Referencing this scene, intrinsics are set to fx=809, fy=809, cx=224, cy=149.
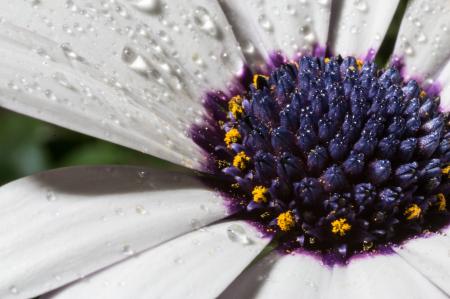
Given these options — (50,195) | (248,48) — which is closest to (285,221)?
(50,195)

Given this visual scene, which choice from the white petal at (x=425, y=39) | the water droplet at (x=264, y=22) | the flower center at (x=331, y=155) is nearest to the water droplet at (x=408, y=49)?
the white petal at (x=425, y=39)

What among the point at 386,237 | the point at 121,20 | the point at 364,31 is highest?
the point at 364,31

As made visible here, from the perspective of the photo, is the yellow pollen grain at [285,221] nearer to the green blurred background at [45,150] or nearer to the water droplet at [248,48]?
the water droplet at [248,48]

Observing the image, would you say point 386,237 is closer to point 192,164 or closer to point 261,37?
point 192,164

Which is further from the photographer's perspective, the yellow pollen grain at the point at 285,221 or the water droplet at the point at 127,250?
the yellow pollen grain at the point at 285,221

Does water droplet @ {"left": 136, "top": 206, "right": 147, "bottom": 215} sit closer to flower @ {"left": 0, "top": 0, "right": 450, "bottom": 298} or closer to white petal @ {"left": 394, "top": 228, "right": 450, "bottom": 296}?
flower @ {"left": 0, "top": 0, "right": 450, "bottom": 298}

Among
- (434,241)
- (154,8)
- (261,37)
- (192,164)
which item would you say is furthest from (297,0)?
(434,241)
